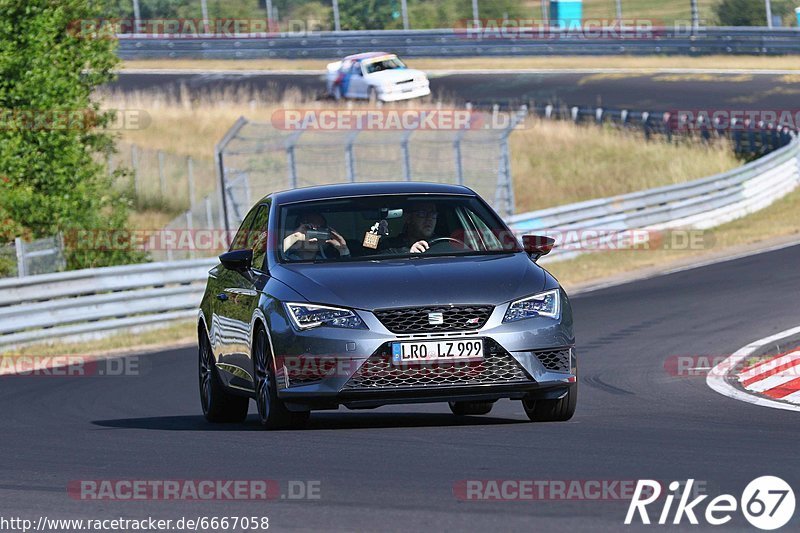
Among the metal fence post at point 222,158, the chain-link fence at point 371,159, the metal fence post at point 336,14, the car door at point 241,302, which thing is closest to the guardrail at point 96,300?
the metal fence post at point 222,158

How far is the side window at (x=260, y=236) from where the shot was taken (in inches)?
412

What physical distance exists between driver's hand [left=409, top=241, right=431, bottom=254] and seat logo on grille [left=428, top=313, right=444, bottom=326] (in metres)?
1.11

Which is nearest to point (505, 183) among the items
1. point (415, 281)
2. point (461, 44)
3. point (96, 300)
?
point (96, 300)

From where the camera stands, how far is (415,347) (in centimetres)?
909

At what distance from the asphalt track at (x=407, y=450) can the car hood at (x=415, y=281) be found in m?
0.80

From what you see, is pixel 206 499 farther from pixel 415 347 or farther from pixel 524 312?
pixel 524 312

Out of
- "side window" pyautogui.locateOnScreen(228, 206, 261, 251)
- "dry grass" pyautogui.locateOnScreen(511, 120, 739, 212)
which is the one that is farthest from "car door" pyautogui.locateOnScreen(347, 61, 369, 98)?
"side window" pyautogui.locateOnScreen(228, 206, 261, 251)

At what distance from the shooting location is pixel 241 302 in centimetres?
1044

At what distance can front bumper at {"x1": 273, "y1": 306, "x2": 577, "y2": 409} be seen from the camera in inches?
358

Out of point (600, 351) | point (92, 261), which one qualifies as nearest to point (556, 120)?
point (92, 261)

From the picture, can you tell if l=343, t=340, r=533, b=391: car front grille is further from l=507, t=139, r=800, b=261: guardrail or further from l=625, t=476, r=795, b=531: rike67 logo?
l=507, t=139, r=800, b=261: guardrail

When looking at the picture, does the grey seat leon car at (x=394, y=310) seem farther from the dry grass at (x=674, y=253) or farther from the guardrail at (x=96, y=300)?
the dry grass at (x=674, y=253)

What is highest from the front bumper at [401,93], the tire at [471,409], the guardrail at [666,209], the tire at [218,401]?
the tire at [218,401]

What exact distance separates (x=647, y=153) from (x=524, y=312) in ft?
107
